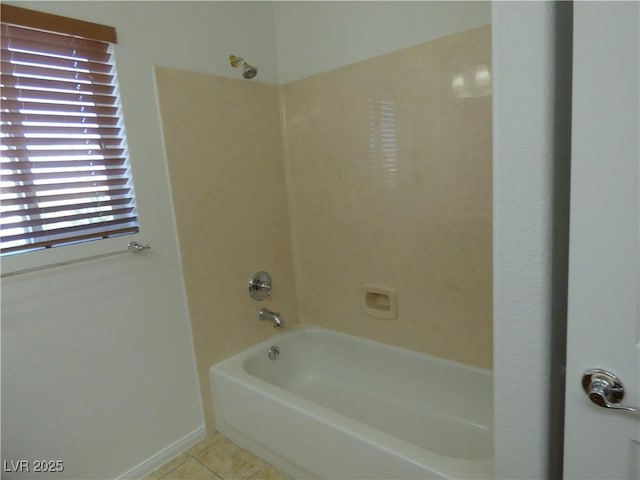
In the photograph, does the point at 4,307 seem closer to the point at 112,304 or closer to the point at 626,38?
the point at 112,304

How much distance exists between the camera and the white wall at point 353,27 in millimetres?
1683

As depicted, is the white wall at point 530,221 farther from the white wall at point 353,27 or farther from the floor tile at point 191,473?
the floor tile at point 191,473

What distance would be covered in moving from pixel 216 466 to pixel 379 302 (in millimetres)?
1196

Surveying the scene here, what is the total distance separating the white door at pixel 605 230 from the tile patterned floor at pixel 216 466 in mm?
1430

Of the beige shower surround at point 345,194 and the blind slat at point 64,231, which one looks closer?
the blind slat at point 64,231

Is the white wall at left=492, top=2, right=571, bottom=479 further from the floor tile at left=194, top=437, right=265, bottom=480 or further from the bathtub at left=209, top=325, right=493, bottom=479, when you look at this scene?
the floor tile at left=194, top=437, right=265, bottom=480

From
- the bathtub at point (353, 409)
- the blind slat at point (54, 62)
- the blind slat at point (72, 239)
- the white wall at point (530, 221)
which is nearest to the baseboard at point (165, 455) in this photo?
the bathtub at point (353, 409)

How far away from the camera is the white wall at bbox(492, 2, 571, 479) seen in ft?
2.50

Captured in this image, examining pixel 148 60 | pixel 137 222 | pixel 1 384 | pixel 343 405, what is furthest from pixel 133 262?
pixel 343 405

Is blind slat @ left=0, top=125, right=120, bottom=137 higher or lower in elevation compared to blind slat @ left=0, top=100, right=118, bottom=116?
lower

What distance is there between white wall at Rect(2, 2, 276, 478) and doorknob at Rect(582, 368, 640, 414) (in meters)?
1.71

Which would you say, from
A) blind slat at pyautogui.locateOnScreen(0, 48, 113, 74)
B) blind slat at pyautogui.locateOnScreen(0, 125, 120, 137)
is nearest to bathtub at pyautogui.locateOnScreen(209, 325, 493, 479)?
blind slat at pyautogui.locateOnScreen(0, 125, 120, 137)

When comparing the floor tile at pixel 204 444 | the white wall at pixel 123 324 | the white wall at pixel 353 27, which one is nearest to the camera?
the white wall at pixel 123 324

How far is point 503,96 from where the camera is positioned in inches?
31.4
